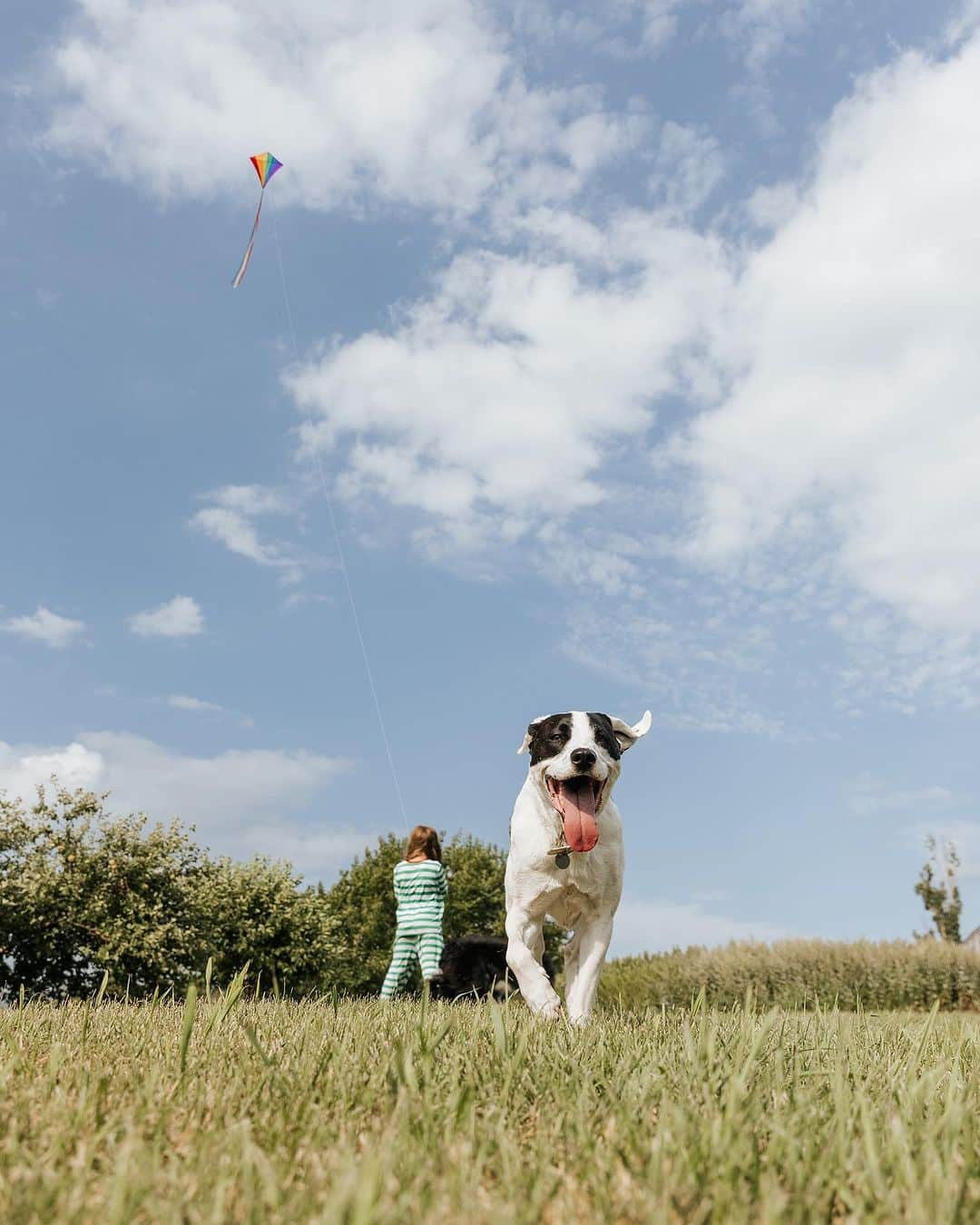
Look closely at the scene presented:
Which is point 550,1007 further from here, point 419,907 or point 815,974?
point 815,974

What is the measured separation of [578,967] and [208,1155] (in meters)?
4.52

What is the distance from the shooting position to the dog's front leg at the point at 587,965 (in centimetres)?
601

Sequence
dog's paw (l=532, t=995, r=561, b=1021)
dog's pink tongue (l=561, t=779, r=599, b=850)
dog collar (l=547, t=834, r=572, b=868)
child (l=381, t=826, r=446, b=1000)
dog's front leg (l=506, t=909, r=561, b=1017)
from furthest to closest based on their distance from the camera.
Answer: child (l=381, t=826, r=446, b=1000) → dog collar (l=547, t=834, r=572, b=868) → dog's pink tongue (l=561, t=779, r=599, b=850) → dog's front leg (l=506, t=909, r=561, b=1017) → dog's paw (l=532, t=995, r=561, b=1021)

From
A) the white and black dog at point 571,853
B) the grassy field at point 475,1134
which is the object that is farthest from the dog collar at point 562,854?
the grassy field at point 475,1134

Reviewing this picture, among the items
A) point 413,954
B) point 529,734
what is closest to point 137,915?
point 413,954

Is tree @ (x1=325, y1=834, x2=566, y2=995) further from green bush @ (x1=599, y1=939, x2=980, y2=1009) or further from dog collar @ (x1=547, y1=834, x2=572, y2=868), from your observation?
dog collar @ (x1=547, y1=834, x2=572, y2=868)

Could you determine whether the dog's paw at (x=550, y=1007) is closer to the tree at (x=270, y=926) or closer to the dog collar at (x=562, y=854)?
the dog collar at (x=562, y=854)

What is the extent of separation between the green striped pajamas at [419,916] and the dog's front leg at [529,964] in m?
5.85

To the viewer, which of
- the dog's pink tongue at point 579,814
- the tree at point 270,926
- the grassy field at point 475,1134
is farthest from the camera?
the tree at point 270,926

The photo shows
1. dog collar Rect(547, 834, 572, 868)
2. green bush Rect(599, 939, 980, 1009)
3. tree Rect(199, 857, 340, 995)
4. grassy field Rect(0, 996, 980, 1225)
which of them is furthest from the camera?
green bush Rect(599, 939, 980, 1009)

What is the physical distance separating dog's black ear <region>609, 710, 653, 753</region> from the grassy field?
3.14 metres

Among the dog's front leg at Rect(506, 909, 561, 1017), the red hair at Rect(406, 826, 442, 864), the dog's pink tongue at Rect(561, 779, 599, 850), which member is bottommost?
the dog's front leg at Rect(506, 909, 561, 1017)

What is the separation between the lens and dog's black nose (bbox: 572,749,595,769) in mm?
5992

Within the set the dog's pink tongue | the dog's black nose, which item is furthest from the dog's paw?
the dog's black nose
